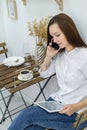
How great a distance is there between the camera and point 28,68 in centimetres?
212

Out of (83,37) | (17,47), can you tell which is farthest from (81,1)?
(17,47)

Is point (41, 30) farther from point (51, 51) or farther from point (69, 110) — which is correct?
point (69, 110)

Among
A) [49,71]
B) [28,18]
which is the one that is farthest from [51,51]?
[28,18]

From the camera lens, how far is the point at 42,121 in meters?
1.58

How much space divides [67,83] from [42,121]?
1.01 feet

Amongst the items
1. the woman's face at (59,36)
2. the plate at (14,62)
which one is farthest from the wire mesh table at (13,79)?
the woman's face at (59,36)

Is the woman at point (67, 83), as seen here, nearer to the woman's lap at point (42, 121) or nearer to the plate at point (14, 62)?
the woman's lap at point (42, 121)

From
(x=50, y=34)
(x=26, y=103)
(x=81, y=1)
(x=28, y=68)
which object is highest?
(x=81, y=1)

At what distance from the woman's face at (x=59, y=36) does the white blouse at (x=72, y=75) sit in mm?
58

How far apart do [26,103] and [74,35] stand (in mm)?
1349

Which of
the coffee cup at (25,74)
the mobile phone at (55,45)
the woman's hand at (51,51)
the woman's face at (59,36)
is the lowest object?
the coffee cup at (25,74)

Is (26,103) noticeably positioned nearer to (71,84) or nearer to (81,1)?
(71,84)

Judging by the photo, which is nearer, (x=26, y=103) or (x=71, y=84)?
(x=71, y=84)

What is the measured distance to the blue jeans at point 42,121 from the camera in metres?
1.55
